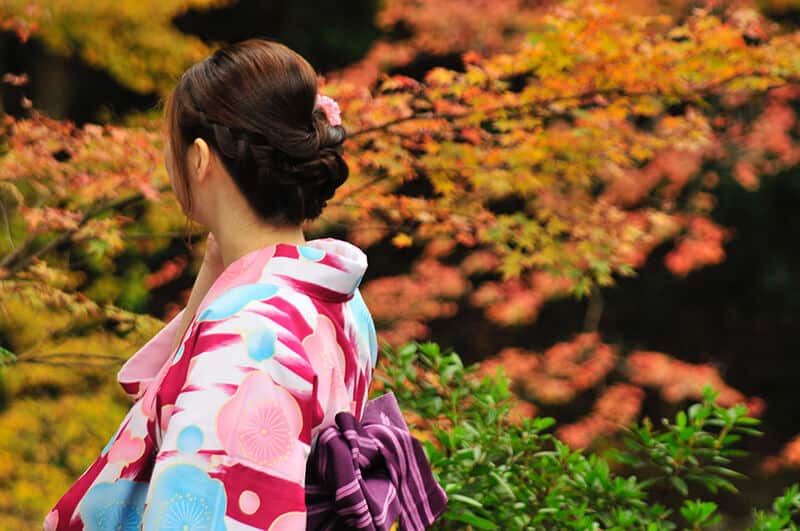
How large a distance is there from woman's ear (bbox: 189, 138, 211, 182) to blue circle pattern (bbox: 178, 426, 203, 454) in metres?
0.41

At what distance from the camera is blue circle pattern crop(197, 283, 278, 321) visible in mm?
1347

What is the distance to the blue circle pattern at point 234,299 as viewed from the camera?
1347 mm

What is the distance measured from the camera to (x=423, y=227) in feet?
15.1

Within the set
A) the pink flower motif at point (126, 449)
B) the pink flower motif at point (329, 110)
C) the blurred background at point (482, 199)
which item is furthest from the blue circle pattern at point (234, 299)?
the blurred background at point (482, 199)

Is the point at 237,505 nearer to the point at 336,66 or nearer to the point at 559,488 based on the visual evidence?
the point at 559,488

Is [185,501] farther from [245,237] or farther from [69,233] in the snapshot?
[69,233]

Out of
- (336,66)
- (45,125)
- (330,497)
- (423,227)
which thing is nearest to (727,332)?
(336,66)

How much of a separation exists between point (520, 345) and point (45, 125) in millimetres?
5174

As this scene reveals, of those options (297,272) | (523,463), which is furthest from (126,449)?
(523,463)

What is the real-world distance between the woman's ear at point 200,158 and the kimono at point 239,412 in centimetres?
15

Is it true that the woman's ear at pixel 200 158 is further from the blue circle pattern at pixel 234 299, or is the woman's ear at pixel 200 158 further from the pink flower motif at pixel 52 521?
the pink flower motif at pixel 52 521

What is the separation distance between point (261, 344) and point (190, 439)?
16 cm

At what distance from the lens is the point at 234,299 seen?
1369 mm

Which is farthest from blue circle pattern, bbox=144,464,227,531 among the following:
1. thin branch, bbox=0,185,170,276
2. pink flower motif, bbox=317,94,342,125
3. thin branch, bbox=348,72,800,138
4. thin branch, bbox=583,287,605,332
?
thin branch, bbox=583,287,605,332
